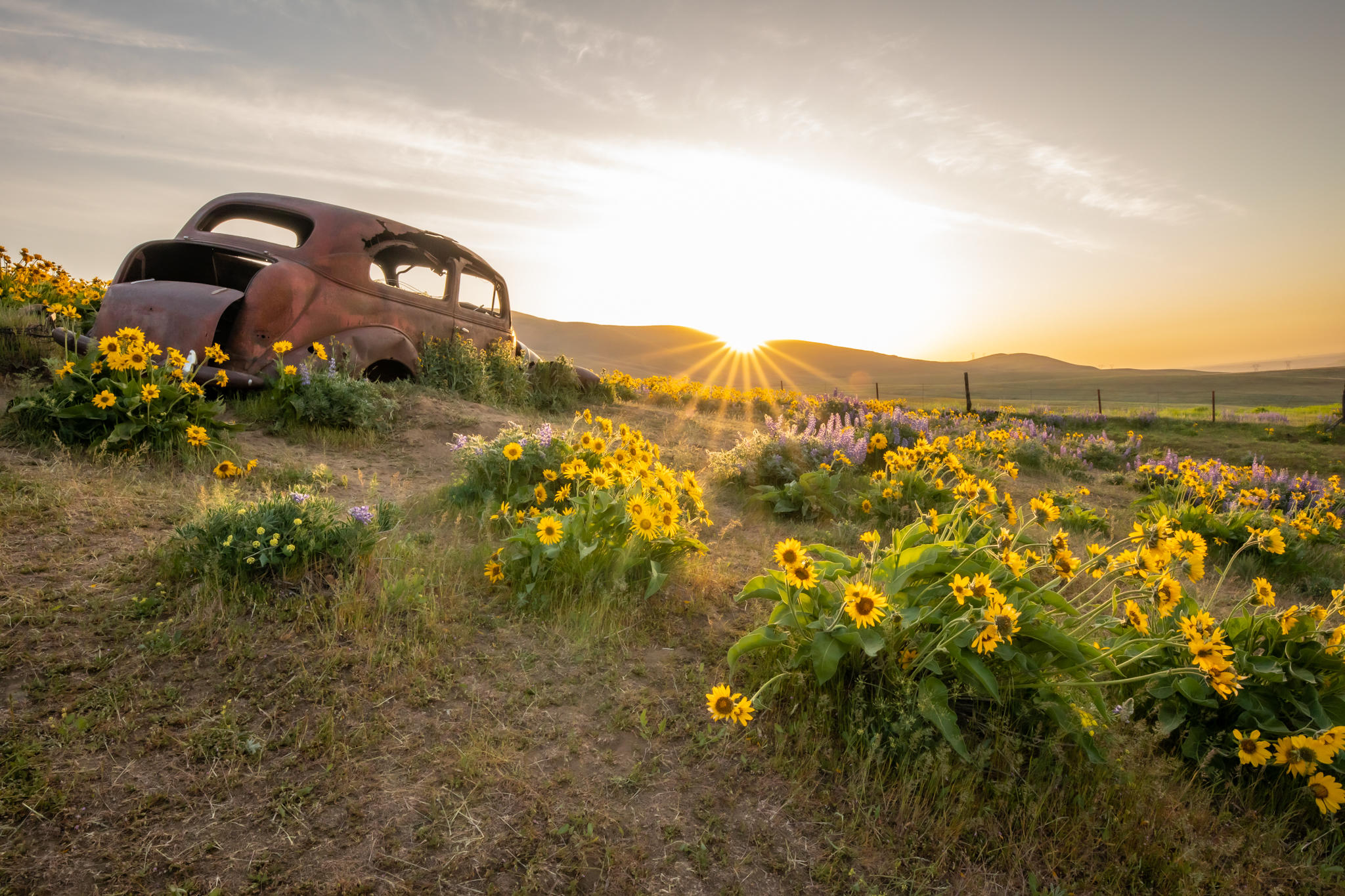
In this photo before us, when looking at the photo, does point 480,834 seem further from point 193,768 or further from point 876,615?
point 876,615

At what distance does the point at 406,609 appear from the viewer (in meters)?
3.06

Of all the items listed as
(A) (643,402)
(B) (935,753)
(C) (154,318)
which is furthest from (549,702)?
(A) (643,402)

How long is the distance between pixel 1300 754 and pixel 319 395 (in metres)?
6.89

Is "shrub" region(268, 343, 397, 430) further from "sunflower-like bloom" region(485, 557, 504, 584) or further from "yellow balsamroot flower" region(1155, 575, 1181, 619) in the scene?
"yellow balsamroot flower" region(1155, 575, 1181, 619)

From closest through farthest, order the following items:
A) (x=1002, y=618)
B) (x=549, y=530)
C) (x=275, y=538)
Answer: (x=1002, y=618) → (x=275, y=538) → (x=549, y=530)

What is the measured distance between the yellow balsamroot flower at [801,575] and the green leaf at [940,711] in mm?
554

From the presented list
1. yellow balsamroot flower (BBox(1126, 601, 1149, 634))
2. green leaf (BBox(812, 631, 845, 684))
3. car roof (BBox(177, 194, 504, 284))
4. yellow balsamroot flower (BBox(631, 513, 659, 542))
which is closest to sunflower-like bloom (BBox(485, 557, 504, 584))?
yellow balsamroot flower (BBox(631, 513, 659, 542))

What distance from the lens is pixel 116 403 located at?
4500mm

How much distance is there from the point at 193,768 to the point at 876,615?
2.42 meters

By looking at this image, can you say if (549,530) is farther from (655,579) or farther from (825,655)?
(825,655)

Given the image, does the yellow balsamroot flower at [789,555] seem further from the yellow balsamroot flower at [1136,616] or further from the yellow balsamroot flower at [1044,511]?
the yellow balsamroot flower at [1136,616]

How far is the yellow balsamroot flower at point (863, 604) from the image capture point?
2.29 meters

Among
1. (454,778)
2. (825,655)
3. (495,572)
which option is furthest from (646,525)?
(454,778)

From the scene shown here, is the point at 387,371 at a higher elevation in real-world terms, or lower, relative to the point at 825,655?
higher
